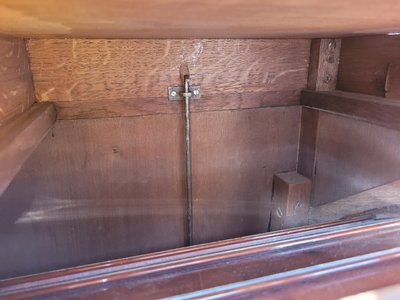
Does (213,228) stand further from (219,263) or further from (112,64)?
(219,263)

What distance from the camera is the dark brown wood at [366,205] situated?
41.9 inches

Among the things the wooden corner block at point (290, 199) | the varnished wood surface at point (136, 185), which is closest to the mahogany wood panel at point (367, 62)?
the varnished wood surface at point (136, 185)

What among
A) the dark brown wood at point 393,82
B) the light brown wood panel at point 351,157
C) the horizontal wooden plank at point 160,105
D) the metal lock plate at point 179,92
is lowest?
the light brown wood panel at point 351,157

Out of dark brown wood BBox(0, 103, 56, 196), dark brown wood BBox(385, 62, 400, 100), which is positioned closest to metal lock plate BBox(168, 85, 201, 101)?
dark brown wood BBox(0, 103, 56, 196)

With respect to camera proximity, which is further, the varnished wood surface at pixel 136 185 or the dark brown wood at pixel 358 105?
the varnished wood surface at pixel 136 185

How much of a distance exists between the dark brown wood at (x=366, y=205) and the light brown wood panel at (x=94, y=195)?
1.94 ft

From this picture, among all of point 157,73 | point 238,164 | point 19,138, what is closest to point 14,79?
point 19,138

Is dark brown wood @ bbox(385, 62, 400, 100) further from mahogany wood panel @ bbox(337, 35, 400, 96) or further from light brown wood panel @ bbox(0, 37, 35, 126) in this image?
light brown wood panel @ bbox(0, 37, 35, 126)

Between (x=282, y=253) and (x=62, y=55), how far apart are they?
0.92 metres

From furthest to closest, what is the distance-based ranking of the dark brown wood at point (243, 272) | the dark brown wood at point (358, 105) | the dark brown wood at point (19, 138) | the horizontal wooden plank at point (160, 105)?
the horizontal wooden plank at point (160, 105)
the dark brown wood at point (358, 105)
the dark brown wood at point (19, 138)
the dark brown wood at point (243, 272)

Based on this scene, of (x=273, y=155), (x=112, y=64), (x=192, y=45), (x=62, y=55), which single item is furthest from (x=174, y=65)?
(x=273, y=155)

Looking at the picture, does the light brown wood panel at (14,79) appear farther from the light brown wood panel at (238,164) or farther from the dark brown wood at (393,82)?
the dark brown wood at (393,82)

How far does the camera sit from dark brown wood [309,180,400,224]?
1064mm

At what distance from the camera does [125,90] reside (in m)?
1.13
